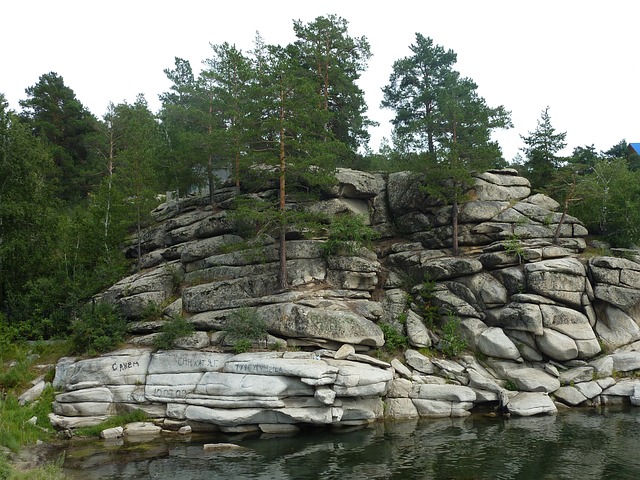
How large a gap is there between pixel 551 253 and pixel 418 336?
11.0 meters

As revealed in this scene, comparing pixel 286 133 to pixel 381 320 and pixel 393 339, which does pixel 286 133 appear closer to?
pixel 381 320

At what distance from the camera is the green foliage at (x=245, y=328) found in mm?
26609

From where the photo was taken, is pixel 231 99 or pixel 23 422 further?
pixel 231 99

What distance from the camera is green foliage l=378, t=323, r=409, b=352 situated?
29.5 meters

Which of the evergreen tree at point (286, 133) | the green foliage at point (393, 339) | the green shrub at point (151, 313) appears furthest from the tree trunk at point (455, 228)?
the green shrub at point (151, 313)

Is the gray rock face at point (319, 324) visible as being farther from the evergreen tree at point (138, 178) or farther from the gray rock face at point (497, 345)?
the evergreen tree at point (138, 178)

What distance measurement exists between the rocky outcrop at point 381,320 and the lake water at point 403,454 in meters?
1.66

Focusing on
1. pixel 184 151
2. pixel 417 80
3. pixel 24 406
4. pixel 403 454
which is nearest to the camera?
pixel 403 454

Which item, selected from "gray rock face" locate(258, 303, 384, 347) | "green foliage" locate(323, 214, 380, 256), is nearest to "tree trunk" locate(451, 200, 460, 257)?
"green foliage" locate(323, 214, 380, 256)

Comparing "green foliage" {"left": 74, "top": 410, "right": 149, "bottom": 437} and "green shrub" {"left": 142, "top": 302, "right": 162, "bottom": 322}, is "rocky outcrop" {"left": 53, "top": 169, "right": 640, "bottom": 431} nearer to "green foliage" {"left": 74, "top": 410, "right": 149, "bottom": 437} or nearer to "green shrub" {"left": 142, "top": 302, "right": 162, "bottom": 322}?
"green shrub" {"left": 142, "top": 302, "right": 162, "bottom": 322}

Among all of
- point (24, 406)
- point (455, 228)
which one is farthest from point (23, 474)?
point (455, 228)

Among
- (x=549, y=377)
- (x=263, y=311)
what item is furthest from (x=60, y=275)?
(x=549, y=377)

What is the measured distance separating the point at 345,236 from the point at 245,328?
32.4 feet

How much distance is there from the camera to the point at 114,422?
23562mm
